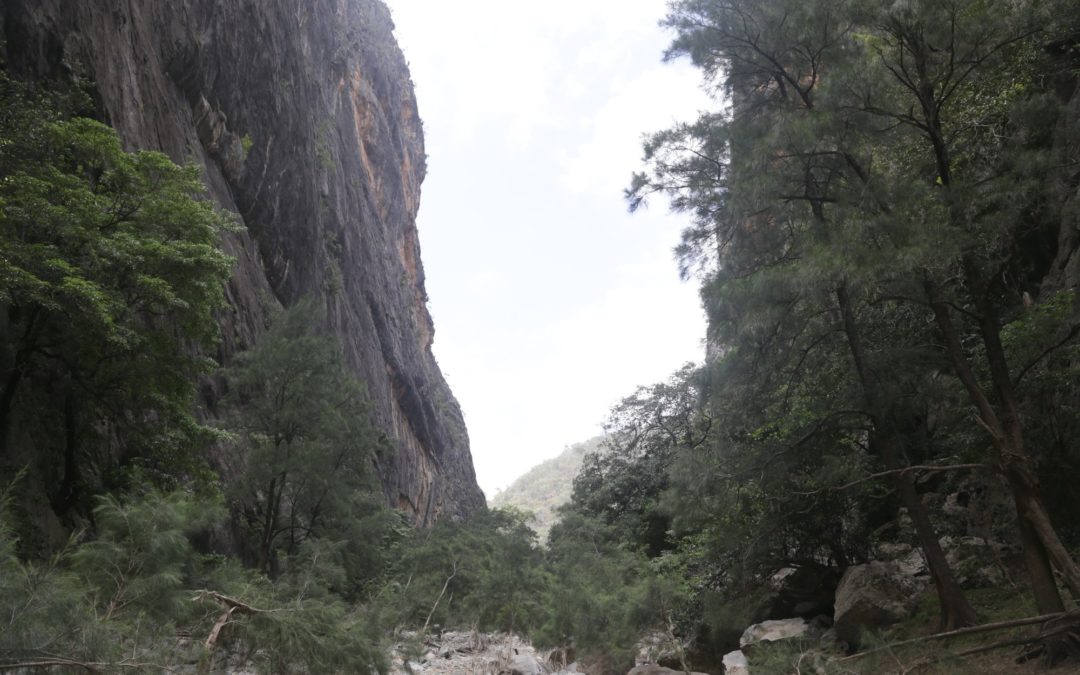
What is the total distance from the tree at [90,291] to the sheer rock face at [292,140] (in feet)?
7.89

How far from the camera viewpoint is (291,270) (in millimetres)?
22438

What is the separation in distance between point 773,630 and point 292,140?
64.0 feet

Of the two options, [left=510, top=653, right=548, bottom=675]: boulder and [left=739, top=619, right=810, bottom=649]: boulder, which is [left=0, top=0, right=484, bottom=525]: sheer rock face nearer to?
[left=510, top=653, right=548, bottom=675]: boulder

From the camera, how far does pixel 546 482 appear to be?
108 m

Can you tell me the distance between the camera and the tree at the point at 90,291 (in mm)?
7949

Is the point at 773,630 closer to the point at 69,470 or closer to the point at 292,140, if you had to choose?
the point at 69,470

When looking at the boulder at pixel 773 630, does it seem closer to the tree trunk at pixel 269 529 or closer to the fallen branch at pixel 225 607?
the fallen branch at pixel 225 607

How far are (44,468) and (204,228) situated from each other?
12.1 ft

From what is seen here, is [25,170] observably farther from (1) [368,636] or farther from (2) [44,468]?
(1) [368,636]

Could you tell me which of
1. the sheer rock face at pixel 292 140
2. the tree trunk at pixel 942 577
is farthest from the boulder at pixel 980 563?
the sheer rock face at pixel 292 140

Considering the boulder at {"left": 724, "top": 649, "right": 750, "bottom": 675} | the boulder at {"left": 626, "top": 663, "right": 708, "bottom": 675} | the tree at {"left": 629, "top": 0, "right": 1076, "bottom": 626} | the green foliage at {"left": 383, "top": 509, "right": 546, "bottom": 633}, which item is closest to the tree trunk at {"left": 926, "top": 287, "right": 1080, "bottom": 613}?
the tree at {"left": 629, "top": 0, "right": 1076, "bottom": 626}

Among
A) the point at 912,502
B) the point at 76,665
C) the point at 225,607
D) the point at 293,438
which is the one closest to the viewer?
the point at 76,665

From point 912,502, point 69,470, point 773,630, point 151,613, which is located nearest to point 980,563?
point 912,502

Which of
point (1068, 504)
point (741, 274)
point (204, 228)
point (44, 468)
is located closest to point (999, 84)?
point (741, 274)
